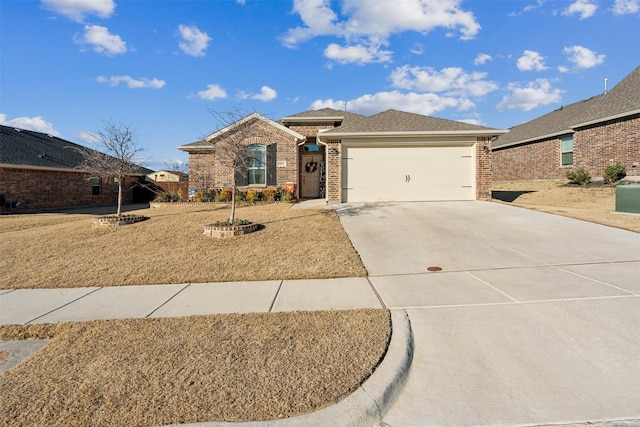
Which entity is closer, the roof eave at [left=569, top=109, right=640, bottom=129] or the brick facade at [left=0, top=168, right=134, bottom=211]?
the roof eave at [left=569, top=109, right=640, bottom=129]

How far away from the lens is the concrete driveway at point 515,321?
2482mm

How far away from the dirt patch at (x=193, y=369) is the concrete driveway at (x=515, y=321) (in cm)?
60

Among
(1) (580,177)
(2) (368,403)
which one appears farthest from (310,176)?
(2) (368,403)

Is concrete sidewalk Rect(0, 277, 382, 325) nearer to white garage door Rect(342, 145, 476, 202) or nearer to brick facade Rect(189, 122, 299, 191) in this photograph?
white garage door Rect(342, 145, 476, 202)

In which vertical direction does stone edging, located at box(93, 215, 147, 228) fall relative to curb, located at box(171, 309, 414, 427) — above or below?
above

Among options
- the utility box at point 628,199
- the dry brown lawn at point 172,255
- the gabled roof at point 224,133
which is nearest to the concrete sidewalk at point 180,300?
the dry brown lawn at point 172,255

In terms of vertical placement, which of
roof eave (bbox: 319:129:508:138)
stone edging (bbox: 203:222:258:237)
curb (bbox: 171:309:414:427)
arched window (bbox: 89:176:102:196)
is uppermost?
roof eave (bbox: 319:129:508:138)

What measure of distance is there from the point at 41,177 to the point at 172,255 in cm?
1676

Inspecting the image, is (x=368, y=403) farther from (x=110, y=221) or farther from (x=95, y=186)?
(x=95, y=186)

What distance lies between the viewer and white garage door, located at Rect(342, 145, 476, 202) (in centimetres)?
1348

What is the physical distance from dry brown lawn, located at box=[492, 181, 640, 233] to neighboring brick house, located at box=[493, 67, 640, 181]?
1592mm

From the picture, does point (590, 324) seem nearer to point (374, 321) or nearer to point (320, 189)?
point (374, 321)

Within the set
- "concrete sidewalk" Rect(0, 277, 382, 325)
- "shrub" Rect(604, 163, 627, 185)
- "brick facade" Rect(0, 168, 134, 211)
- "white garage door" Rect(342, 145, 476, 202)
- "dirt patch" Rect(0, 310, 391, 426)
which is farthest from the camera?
"brick facade" Rect(0, 168, 134, 211)

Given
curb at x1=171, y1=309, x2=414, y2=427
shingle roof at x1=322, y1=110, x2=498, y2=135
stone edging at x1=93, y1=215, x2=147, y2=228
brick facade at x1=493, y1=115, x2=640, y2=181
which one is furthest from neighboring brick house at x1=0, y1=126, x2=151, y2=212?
brick facade at x1=493, y1=115, x2=640, y2=181
